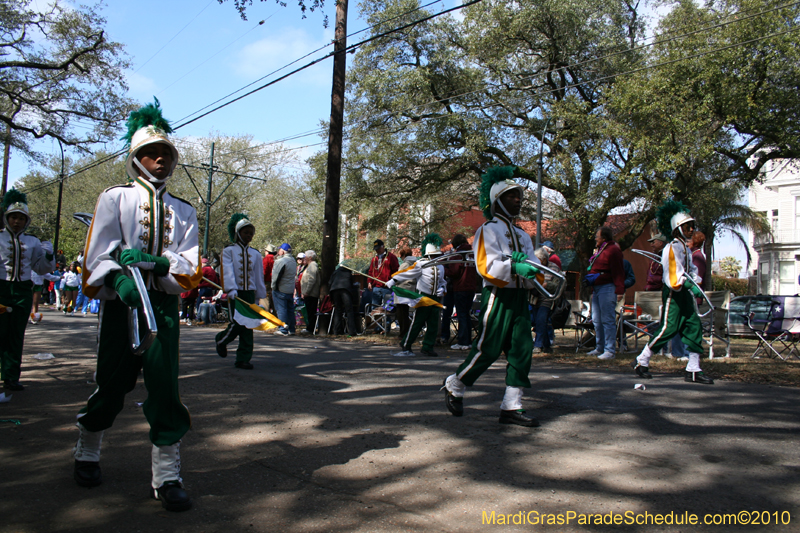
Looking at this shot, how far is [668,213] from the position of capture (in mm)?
7988

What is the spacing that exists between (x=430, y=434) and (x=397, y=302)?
680cm

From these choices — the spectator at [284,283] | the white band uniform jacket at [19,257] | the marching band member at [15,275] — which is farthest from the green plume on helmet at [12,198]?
the spectator at [284,283]

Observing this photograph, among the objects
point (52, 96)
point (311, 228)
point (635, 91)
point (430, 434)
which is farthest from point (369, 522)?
point (311, 228)

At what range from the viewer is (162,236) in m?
3.53

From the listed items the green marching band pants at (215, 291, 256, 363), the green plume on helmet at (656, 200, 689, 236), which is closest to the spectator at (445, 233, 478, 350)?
the green plume on helmet at (656, 200, 689, 236)

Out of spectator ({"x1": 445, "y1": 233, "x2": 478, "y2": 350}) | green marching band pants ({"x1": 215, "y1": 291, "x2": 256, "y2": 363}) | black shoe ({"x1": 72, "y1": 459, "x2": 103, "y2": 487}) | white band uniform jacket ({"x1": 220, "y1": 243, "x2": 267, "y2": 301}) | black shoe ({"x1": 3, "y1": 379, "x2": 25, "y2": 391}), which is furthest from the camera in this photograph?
Answer: spectator ({"x1": 445, "y1": 233, "x2": 478, "y2": 350})

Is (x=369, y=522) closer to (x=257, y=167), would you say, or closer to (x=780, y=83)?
(x=780, y=83)

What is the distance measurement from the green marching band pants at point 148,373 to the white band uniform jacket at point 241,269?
4626 mm

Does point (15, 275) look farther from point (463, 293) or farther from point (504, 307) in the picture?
point (463, 293)

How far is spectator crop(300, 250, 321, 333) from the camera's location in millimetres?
14484

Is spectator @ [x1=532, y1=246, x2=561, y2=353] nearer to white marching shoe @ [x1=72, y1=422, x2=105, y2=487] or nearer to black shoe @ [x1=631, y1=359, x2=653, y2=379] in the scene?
black shoe @ [x1=631, y1=359, x2=653, y2=379]

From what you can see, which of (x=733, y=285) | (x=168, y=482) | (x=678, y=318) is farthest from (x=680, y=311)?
(x=733, y=285)

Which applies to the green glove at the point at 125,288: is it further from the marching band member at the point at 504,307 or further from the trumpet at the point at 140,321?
the marching band member at the point at 504,307

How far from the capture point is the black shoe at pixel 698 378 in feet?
23.3
